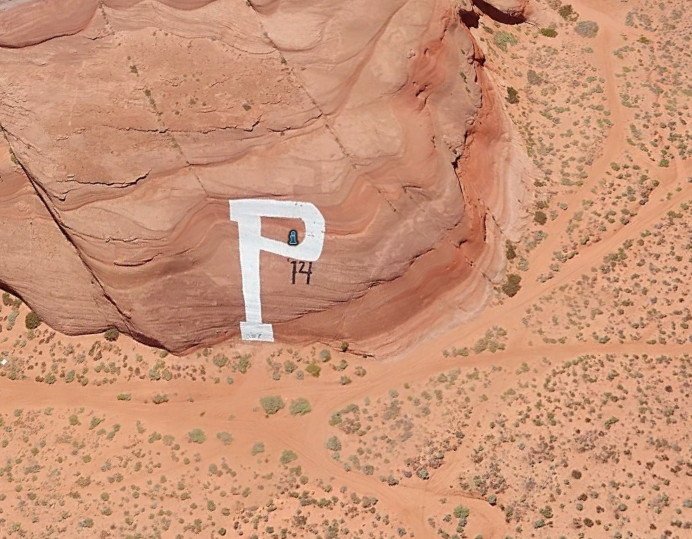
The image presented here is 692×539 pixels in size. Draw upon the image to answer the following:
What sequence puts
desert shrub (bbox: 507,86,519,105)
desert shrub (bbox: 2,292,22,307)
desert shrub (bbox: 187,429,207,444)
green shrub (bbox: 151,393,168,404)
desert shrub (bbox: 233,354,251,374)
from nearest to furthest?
1. desert shrub (bbox: 187,429,207,444)
2. green shrub (bbox: 151,393,168,404)
3. desert shrub (bbox: 233,354,251,374)
4. desert shrub (bbox: 2,292,22,307)
5. desert shrub (bbox: 507,86,519,105)

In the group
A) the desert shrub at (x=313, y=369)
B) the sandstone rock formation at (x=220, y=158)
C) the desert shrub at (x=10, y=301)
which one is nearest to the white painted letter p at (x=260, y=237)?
the sandstone rock formation at (x=220, y=158)

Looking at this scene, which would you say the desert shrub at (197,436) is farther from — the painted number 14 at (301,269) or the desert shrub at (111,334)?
the painted number 14 at (301,269)

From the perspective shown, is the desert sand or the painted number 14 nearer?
the desert sand

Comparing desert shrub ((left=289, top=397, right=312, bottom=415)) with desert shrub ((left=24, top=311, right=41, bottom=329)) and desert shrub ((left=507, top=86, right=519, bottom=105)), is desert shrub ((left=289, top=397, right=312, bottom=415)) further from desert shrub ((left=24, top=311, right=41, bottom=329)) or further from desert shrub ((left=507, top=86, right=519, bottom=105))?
desert shrub ((left=507, top=86, right=519, bottom=105))

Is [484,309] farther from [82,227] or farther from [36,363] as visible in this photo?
[36,363]

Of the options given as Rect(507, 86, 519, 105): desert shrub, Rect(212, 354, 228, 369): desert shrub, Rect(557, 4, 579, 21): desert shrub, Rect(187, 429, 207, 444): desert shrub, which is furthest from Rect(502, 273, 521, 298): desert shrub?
Rect(557, 4, 579, 21): desert shrub

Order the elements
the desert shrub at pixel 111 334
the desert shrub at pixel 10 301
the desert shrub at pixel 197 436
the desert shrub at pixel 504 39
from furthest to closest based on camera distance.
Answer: the desert shrub at pixel 504 39, the desert shrub at pixel 10 301, the desert shrub at pixel 111 334, the desert shrub at pixel 197 436

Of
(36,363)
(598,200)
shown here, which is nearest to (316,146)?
(598,200)
